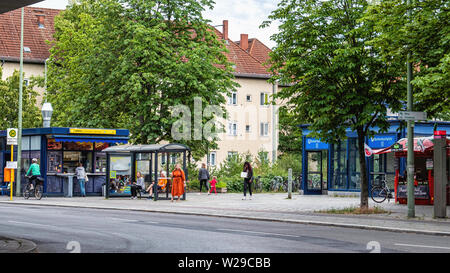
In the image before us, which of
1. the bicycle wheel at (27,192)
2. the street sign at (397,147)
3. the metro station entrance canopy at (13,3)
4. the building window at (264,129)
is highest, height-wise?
the building window at (264,129)

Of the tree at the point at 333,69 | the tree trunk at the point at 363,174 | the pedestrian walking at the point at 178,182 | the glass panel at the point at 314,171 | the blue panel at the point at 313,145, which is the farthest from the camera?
the glass panel at the point at 314,171

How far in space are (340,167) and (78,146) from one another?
13478 millimetres

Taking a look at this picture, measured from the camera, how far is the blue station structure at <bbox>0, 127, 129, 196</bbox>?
123 feet

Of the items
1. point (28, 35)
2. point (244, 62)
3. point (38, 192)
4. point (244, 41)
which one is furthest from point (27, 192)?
point (244, 41)

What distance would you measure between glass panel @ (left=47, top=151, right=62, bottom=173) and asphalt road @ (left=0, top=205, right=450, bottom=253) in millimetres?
17317

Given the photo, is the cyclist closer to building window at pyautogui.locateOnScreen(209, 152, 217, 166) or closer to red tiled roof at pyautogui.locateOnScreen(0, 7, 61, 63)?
red tiled roof at pyautogui.locateOnScreen(0, 7, 61, 63)

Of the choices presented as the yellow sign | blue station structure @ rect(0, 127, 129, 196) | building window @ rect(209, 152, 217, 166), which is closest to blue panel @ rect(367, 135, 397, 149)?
blue station structure @ rect(0, 127, 129, 196)

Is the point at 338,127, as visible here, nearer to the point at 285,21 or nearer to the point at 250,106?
the point at 285,21

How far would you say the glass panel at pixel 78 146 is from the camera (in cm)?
3850

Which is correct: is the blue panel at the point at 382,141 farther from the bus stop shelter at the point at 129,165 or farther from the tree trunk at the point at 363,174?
the tree trunk at the point at 363,174

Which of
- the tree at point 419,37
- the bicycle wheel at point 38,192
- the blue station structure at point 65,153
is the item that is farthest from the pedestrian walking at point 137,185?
the tree at point 419,37

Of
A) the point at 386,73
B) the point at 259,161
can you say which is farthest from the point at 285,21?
the point at 259,161

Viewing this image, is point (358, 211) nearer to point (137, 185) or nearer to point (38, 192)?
point (137, 185)

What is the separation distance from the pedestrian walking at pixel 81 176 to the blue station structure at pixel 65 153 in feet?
1.74
